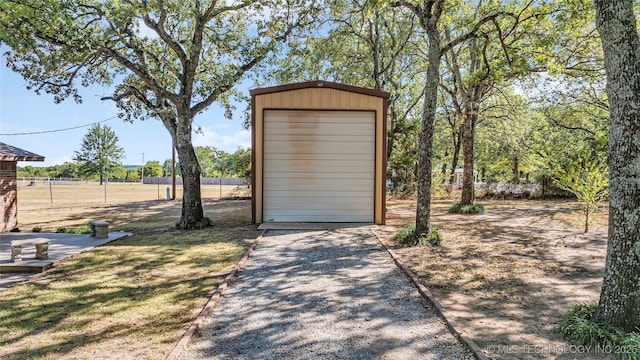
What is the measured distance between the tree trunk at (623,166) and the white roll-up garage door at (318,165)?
6.02m

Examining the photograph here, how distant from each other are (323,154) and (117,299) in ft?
18.8

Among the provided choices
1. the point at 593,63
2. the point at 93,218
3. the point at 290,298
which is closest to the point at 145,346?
the point at 290,298

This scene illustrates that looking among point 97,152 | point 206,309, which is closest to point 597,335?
point 206,309

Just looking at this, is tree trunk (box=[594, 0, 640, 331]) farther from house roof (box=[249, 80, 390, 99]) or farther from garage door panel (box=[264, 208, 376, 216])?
garage door panel (box=[264, 208, 376, 216])

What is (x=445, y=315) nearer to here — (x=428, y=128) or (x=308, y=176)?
(x=428, y=128)

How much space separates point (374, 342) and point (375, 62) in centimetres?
1265

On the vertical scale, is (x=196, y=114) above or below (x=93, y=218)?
above

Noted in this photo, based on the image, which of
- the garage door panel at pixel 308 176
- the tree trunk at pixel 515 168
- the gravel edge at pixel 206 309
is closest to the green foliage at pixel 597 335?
the gravel edge at pixel 206 309

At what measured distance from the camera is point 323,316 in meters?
3.27

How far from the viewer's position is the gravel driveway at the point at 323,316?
103 inches

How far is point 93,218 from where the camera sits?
10.5 m

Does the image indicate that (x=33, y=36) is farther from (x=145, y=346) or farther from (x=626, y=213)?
(x=626, y=213)

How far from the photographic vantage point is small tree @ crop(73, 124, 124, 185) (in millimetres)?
48844

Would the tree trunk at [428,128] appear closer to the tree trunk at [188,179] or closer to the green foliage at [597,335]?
the green foliage at [597,335]
